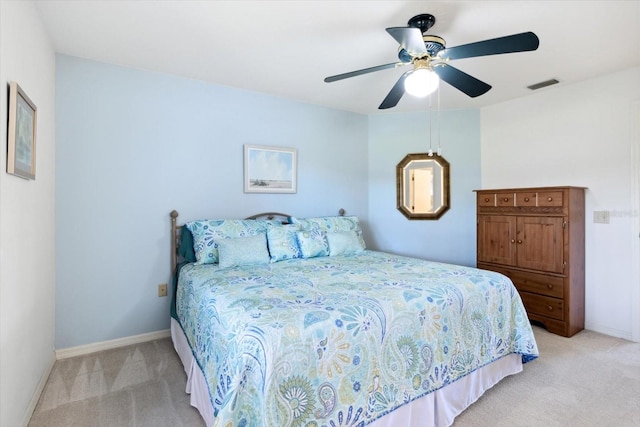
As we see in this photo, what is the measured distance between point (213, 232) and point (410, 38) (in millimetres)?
2154

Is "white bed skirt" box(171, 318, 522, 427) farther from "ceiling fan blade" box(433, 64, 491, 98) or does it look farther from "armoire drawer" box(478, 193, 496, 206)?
"ceiling fan blade" box(433, 64, 491, 98)

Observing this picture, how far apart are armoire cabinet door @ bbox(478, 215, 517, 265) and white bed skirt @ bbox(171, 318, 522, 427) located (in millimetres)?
1395

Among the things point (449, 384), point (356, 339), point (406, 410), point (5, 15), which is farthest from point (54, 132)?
point (449, 384)

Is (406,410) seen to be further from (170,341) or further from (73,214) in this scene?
(73,214)

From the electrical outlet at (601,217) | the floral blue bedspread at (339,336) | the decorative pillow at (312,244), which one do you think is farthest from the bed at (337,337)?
the electrical outlet at (601,217)

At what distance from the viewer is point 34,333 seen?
6.53 ft

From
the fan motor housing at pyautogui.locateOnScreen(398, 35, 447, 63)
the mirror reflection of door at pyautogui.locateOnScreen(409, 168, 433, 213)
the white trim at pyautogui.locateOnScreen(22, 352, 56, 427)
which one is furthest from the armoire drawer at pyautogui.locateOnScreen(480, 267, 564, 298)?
the white trim at pyautogui.locateOnScreen(22, 352, 56, 427)

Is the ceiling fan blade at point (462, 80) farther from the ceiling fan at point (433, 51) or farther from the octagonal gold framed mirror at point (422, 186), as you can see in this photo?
the octagonal gold framed mirror at point (422, 186)

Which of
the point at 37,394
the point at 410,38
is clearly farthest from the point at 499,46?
the point at 37,394

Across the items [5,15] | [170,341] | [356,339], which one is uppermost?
[5,15]

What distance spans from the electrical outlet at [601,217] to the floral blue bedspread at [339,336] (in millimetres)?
1696

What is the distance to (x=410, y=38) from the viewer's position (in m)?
1.77

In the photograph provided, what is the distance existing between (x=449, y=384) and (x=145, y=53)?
326 cm

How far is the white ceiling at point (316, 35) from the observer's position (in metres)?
2.01
